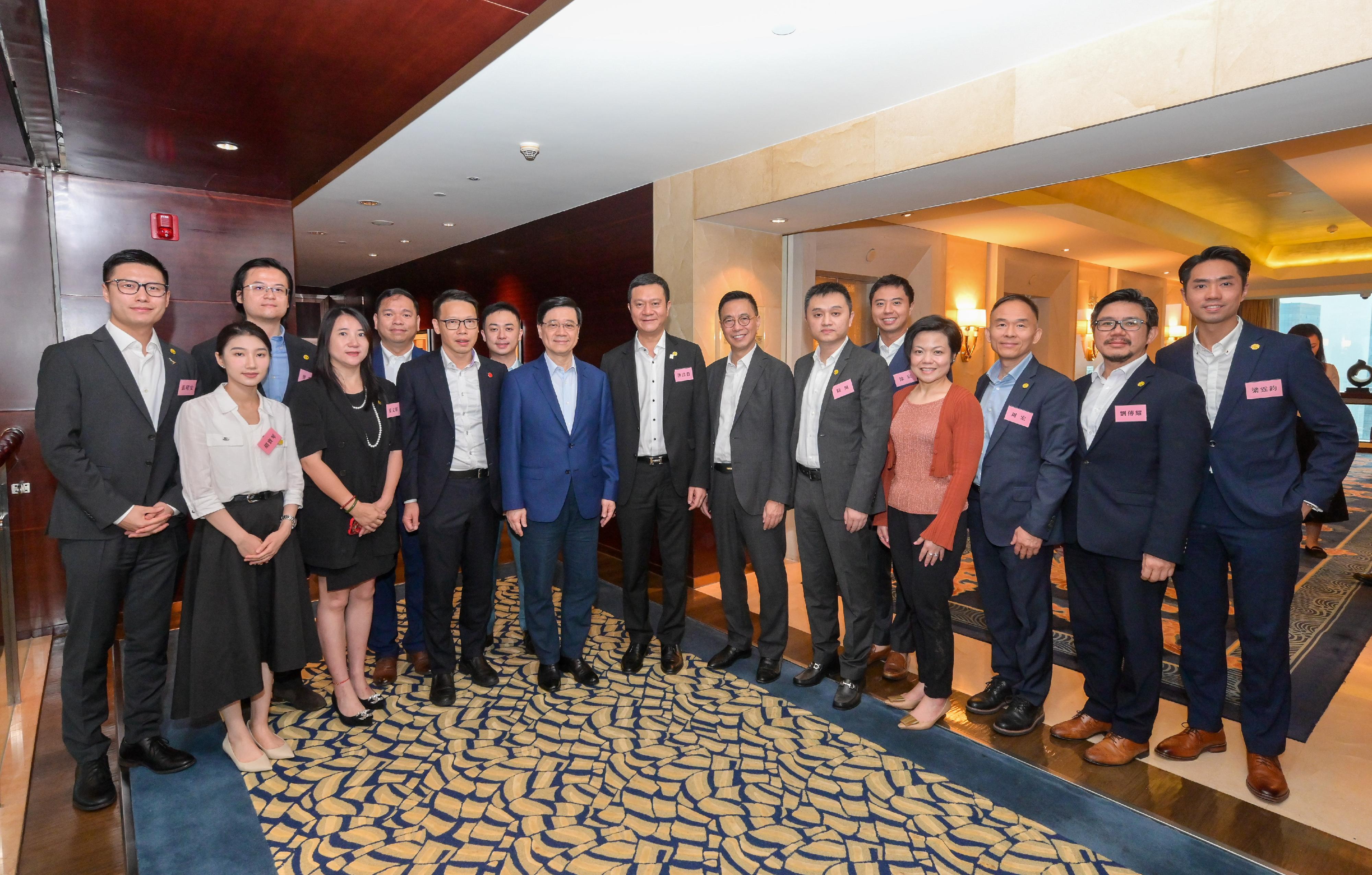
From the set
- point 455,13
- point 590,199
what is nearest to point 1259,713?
point 455,13

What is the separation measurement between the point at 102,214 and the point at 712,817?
4814 millimetres

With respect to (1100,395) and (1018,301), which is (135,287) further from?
(1100,395)

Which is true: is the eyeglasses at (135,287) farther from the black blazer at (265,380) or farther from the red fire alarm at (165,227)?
the red fire alarm at (165,227)

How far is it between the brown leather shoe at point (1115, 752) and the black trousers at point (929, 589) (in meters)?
0.57

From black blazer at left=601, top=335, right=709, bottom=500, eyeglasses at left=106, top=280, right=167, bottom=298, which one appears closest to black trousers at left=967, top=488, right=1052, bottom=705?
black blazer at left=601, top=335, right=709, bottom=500

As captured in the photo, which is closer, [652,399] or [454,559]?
[454,559]

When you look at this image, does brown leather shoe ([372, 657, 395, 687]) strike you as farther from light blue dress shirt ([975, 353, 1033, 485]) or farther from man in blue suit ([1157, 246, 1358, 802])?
man in blue suit ([1157, 246, 1358, 802])

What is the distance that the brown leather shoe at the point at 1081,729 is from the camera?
2.94 m

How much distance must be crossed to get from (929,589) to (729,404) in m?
1.30

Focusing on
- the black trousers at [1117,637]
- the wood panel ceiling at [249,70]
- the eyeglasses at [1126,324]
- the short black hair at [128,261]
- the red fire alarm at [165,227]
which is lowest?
the black trousers at [1117,637]

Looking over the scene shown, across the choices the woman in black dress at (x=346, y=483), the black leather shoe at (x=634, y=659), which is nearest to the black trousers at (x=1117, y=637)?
the black leather shoe at (x=634, y=659)

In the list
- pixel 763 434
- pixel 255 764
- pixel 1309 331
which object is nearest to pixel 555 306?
pixel 763 434

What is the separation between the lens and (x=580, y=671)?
3.48m

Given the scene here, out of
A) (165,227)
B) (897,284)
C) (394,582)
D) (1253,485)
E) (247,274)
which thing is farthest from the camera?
(165,227)
